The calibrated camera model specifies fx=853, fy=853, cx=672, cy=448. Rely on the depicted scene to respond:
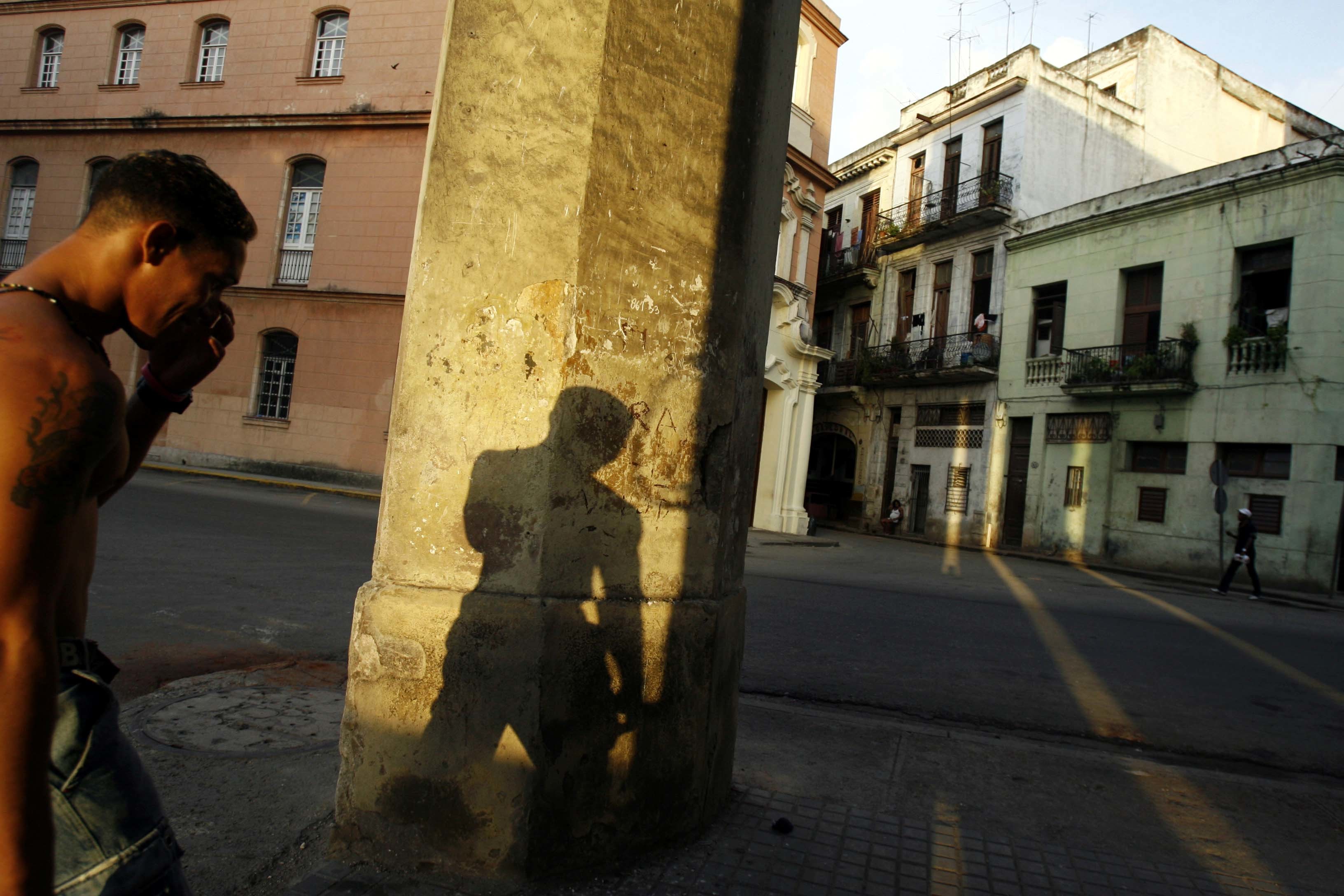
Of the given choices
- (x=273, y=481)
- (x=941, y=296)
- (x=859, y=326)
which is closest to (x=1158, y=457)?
(x=941, y=296)

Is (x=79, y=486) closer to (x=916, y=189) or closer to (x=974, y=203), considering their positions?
(x=974, y=203)

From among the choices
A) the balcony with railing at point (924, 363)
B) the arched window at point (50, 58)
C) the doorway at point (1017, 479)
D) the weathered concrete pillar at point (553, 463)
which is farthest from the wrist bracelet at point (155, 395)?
the arched window at point (50, 58)

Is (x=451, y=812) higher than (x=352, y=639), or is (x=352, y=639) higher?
(x=352, y=639)

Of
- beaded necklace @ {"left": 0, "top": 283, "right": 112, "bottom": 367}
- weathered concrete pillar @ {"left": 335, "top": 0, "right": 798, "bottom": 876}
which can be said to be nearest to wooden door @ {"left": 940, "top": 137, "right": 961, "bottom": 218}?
weathered concrete pillar @ {"left": 335, "top": 0, "right": 798, "bottom": 876}

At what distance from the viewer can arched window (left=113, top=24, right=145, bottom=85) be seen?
22.7 metres

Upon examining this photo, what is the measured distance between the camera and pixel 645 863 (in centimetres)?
260

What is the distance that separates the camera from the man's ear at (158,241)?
1.42 m

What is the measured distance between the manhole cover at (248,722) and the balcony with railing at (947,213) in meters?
22.9

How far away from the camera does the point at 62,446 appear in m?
1.20

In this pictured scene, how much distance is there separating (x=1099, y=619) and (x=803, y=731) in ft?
20.3

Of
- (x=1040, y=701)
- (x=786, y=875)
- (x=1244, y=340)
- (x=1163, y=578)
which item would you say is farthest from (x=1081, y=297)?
(x=786, y=875)

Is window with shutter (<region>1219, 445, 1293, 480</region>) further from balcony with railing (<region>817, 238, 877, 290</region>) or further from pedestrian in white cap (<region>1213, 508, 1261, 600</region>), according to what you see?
balcony with railing (<region>817, 238, 877, 290</region>)

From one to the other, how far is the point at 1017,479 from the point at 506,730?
872 inches

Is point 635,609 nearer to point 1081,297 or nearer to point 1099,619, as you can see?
point 1099,619
